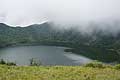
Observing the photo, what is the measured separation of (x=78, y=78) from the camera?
20.5 metres

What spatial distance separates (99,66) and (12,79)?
16.7 meters

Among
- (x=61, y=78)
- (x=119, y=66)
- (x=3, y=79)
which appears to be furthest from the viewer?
(x=119, y=66)

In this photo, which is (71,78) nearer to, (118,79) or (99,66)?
(118,79)

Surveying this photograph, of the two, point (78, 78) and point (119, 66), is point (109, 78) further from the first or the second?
point (119, 66)

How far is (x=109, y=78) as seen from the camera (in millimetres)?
20609

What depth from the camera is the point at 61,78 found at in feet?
67.2

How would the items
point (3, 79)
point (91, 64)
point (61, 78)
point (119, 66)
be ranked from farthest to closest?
point (91, 64), point (119, 66), point (61, 78), point (3, 79)

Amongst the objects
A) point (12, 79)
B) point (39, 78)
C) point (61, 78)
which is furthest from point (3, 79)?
point (61, 78)

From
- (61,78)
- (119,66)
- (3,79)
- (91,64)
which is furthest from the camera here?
(91,64)

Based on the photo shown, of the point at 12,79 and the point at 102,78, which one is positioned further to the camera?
the point at 102,78

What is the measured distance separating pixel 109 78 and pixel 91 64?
553 inches

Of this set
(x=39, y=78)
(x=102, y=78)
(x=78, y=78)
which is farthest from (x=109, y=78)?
(x=39, y=78)

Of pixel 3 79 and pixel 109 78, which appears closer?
pixel 3 79

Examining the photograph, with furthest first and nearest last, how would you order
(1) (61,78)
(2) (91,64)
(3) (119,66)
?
(2) (91,64)
(3) (119,66)
(1) (61,78)
